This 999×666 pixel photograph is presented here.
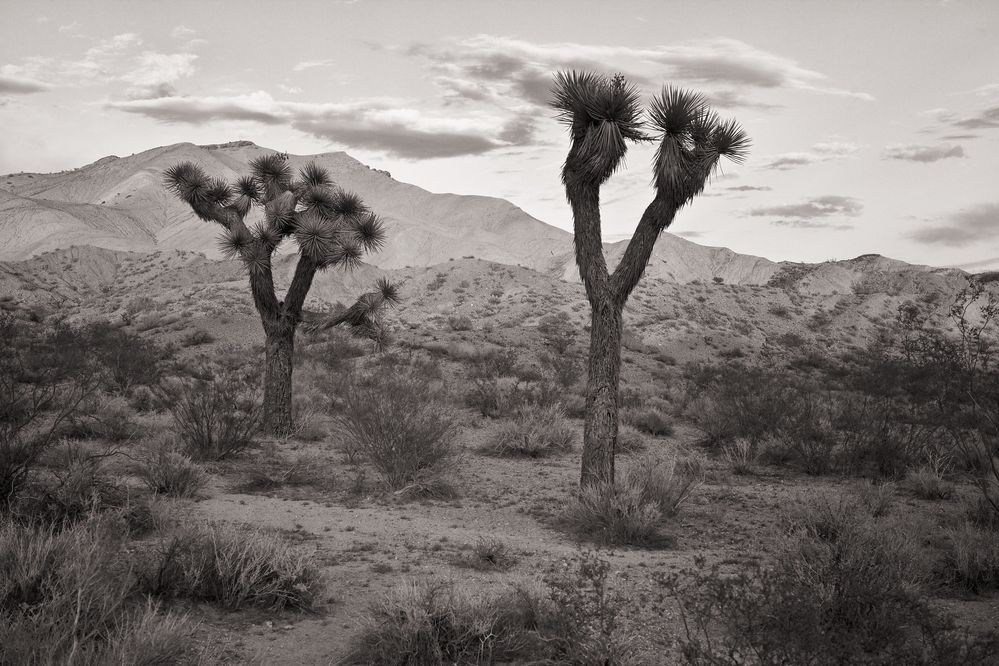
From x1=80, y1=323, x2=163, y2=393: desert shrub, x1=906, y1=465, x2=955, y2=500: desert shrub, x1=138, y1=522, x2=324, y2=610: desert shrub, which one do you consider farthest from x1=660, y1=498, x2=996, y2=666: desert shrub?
x1=80, y1=323, x2=163, y2=393: desert shrub

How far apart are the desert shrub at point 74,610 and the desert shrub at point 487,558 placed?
267cm

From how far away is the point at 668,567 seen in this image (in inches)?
276

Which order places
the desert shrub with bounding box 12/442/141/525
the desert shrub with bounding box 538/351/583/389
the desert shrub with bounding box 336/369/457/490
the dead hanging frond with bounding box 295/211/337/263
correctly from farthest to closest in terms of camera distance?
the desert shrub with bounding box 538/351/583/389
the dead hanging frond with bounding box 295/211/337/263
the desert shrub with bounding box 336/369/457/490
the desert shrub with bounding box 12/442/141/525

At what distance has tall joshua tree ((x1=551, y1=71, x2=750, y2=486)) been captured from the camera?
926 cm

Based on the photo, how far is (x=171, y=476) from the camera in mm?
9047

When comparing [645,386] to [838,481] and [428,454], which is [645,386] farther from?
[428,454]

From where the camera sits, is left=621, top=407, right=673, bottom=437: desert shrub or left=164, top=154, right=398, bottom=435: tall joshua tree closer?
left=164, top=154, right=398, bottom=435: tall joshua tree

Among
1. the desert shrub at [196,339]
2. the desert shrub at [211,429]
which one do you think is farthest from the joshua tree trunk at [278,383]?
the desert shrub at [196,339]

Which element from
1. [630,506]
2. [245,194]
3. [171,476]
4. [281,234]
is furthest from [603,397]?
[245,194]

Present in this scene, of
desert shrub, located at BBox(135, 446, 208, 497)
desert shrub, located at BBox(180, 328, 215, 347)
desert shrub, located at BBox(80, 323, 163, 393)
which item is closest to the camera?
desert shrub, located at BBox(135, 446, 208, 497)

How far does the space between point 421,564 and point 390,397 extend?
4735 mm

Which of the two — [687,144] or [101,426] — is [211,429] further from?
[687,144]

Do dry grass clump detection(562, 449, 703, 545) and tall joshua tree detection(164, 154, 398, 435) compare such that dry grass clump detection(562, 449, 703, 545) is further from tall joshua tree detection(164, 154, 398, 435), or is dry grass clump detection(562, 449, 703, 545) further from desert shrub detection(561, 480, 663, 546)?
tall joshua tree detection(164, 154, 398, 435)

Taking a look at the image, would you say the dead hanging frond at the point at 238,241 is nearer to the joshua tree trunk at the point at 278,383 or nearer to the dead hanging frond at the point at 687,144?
the joshua tree trunk at the point at 278,383
